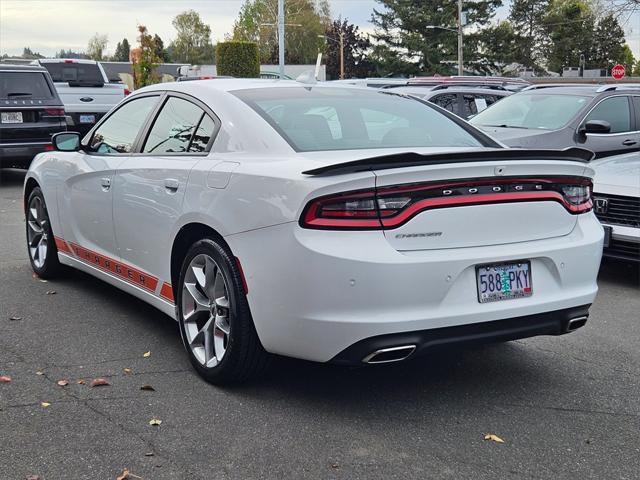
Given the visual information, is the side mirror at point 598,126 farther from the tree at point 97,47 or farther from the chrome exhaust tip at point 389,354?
the tree at point 97,47

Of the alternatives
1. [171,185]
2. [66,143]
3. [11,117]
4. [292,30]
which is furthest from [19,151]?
[292,30]

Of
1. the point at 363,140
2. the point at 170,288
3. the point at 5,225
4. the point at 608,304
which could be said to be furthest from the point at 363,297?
the point at 5,225

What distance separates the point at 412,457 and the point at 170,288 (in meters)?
1.88

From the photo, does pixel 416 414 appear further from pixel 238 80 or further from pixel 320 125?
pixel 238 80

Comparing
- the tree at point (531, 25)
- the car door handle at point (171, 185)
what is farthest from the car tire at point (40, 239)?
the tree at point (531, 25)

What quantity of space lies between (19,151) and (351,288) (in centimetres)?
1134

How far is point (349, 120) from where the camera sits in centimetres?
476

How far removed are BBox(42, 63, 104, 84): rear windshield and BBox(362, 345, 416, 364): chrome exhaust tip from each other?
16.6 meters

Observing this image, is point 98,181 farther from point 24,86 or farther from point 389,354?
point 24,86

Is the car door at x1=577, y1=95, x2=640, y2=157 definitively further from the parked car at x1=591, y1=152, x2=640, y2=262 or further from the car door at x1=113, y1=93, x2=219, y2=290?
the car door at x1=113, y1=93, x2=219, y2=290

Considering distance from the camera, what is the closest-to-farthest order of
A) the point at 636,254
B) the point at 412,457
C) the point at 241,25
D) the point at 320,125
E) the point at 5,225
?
the point at 412,457 → the point at 320,125 → the point at 636,254 → the point at 5,225 → the point at 241,25

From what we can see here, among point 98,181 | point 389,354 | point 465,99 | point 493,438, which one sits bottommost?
point 493,438

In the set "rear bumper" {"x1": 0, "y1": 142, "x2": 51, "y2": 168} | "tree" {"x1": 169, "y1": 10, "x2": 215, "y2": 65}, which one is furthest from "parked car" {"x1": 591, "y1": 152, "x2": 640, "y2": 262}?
"tree" {"x1": 169, "y1": 10, "x2": 215, "y2": 65}

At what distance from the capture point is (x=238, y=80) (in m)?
5.34
